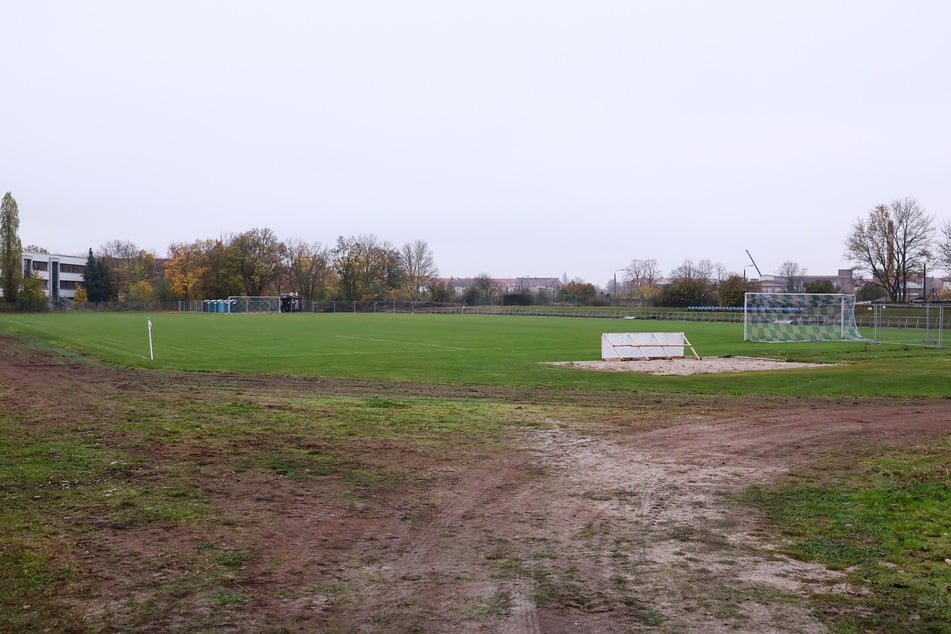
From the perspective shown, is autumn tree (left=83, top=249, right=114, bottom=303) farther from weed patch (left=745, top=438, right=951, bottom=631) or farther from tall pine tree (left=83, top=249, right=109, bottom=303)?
weed patch (left=745, top=438, right=951, bottom=631)

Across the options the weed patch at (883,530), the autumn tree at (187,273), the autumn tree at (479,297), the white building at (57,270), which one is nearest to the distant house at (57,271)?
the white building at (57,270)

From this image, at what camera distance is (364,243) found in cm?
15225

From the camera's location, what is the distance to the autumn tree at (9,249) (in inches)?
4328

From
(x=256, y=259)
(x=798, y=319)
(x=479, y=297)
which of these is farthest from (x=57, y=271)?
(x=798, y=319)

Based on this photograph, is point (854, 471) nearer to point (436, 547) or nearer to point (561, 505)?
point (561, 505)

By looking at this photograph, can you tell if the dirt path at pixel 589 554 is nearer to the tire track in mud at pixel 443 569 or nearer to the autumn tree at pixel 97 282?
the tire track in mud at pixel 443 569

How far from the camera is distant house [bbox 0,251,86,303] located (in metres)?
146

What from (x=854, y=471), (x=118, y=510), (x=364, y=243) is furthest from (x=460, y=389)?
(x=364, y=243)

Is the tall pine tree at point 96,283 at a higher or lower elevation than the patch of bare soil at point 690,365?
higher

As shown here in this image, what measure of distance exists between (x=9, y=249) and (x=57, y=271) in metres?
47.6

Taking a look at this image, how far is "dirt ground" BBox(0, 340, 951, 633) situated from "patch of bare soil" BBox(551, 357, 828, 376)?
13.9 m

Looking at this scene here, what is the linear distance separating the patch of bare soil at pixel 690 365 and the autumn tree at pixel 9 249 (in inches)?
4103

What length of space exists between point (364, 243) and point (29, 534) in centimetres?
14709

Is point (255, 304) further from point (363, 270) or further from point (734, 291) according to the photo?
point (734, 291)
